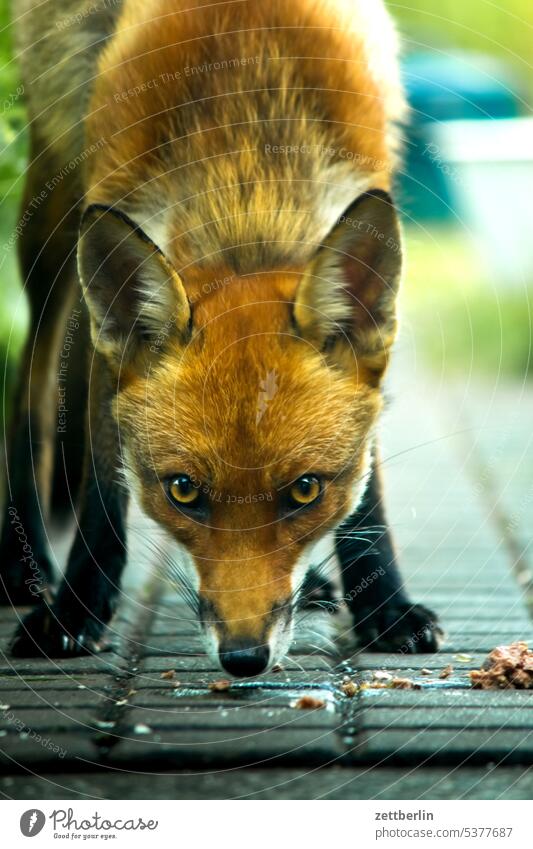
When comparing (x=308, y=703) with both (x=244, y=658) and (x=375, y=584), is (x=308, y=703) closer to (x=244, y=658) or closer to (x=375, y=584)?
(x=244, y=658)

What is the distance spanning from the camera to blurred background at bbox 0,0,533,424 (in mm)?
6262

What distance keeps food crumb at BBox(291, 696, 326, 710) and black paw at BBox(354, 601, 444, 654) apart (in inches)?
25.2

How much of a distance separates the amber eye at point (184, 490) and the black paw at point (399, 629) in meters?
0.84

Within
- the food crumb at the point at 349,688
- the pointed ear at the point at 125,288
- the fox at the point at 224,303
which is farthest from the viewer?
the pointed ear at the point at 125,288

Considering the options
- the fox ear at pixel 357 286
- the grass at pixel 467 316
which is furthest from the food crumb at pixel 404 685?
the grass at pixel 467 316

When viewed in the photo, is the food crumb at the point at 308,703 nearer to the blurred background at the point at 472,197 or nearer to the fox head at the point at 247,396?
the fox head at the point at 247,396

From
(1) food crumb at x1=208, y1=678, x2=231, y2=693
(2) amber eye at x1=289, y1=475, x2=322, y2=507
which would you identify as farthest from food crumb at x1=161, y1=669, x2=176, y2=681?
(2) amber eye at x1=289, y1=475, x2=322, y2=507

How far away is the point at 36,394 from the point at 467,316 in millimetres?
5213

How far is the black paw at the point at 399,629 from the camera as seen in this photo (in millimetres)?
3602

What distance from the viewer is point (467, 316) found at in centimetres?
899

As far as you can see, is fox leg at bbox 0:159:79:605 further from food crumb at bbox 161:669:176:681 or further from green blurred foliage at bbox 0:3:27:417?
food crumb at bbox 161:669:176:681

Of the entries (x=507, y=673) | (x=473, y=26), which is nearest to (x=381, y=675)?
(x=507, y=673)

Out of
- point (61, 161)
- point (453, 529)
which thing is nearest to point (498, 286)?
point (453, 529)
